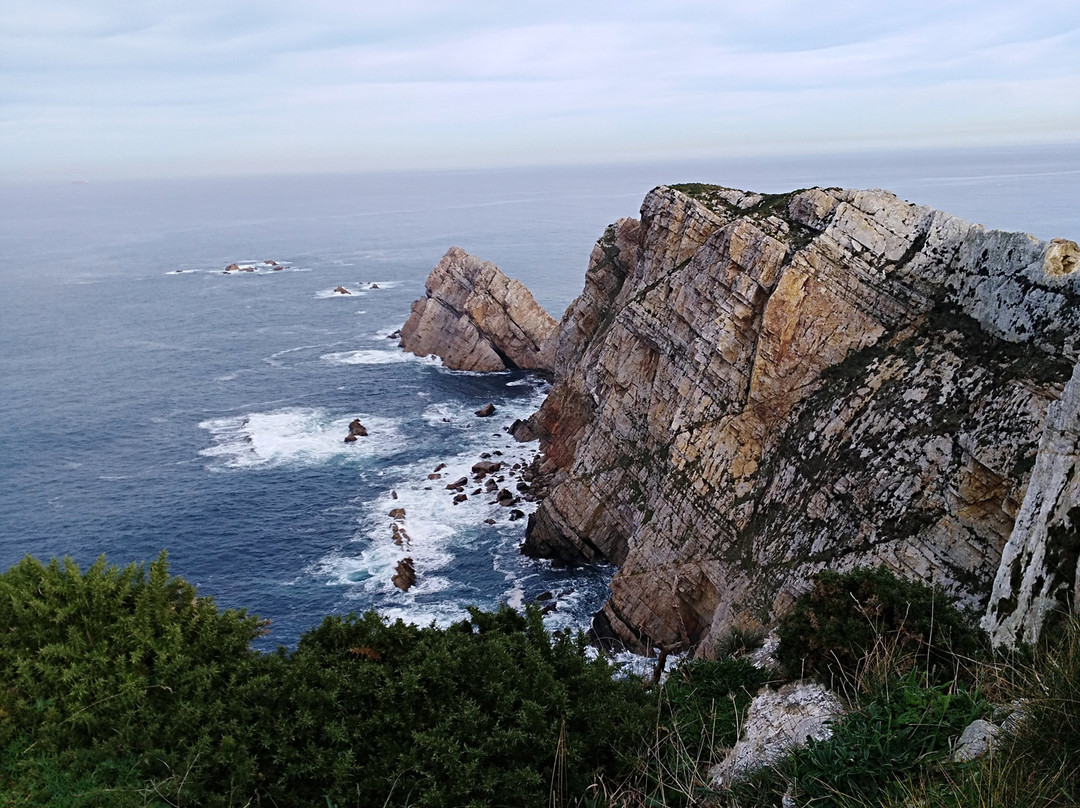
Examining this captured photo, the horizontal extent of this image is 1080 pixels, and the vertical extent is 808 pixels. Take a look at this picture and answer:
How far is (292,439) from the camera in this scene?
69.9 meters

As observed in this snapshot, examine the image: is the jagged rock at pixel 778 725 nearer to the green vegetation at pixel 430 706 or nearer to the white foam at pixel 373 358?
the green vegetation at pixel 430 706

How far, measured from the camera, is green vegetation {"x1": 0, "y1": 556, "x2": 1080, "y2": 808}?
926cm

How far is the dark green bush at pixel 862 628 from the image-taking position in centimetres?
1316

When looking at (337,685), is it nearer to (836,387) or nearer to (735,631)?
(735,631)

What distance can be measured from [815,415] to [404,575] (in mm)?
26793

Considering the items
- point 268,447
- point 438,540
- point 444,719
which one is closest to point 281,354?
point 268,447

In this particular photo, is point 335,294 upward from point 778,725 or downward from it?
downward

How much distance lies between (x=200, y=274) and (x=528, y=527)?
129 m

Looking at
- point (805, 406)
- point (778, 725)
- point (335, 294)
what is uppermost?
point (778, 725)

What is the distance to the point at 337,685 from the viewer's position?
12.5m

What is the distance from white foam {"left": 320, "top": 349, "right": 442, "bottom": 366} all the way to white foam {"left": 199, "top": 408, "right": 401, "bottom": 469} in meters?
17.8

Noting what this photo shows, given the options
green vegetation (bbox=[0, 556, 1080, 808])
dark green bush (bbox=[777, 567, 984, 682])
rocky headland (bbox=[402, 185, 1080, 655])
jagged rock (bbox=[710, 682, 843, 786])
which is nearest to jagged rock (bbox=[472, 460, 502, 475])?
rocky headland (bbox=[402, 185, 1080, 655])

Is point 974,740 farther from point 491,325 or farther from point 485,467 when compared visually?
point 491,325

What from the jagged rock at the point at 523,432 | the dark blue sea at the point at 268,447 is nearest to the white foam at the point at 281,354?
the dark blue sea at the point at 268,447
